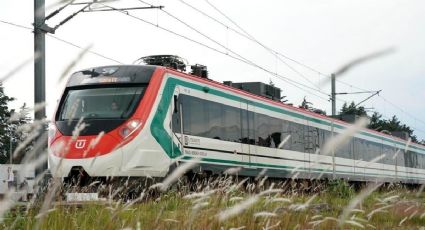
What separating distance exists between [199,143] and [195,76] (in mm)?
1570

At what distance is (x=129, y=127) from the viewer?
11039mm

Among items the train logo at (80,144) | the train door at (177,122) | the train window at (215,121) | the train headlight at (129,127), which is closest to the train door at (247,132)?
the train window at (215,121)

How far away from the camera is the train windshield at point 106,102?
1145 centimetres

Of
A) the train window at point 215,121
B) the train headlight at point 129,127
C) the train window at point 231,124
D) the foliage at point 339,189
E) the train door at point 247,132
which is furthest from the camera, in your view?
the train door at point 247,132

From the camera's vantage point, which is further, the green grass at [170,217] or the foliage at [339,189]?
the foliage at [339,189]

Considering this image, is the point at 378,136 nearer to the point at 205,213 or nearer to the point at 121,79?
the point at 121,79

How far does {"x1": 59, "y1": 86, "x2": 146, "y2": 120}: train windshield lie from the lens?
451 inches

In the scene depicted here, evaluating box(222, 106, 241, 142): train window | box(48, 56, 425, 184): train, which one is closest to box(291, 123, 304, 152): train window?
box(48, 56, 425, 184): train

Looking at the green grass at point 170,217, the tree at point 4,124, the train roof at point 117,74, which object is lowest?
the green grass at point 170,217

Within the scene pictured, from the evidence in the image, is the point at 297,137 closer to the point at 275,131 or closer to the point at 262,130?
the point at 275,131

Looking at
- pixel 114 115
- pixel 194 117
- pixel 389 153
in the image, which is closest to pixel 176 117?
pixel 194 117

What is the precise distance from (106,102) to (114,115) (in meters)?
0.55

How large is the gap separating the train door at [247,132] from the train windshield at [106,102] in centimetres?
419

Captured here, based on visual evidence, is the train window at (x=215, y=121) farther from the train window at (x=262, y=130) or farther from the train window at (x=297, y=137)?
the train window at (x=297, y=137)
